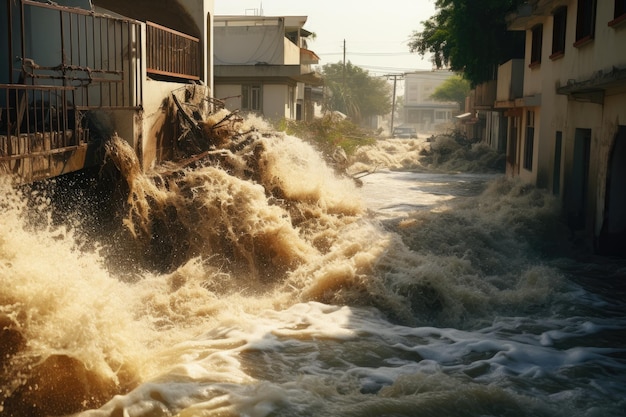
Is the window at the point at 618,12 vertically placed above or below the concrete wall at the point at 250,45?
below

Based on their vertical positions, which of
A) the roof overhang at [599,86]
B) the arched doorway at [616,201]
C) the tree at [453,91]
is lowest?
the arched doorway at [616,201]

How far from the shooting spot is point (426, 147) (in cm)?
3950

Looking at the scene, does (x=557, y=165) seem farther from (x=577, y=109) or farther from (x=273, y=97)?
(x=273, y=97)

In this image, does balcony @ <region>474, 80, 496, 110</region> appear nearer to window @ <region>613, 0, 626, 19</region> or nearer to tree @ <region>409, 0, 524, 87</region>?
tree @ <region>409, 0, 524, 87</region>

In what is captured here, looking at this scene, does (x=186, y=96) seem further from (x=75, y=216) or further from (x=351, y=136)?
(x=351, y=136)

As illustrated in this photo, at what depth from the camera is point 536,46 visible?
62.8ft

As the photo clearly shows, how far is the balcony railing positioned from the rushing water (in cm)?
202

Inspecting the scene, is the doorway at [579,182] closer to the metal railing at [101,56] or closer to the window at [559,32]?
the window at [559,32]

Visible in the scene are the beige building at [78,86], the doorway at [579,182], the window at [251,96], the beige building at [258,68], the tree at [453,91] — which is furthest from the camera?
the tree at [453,91]

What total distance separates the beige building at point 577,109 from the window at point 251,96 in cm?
1071

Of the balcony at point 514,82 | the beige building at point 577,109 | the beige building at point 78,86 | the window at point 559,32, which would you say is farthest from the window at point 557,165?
the beige building at point 78,86

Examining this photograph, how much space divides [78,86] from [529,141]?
45.0 feet

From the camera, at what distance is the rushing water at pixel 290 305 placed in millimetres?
6332

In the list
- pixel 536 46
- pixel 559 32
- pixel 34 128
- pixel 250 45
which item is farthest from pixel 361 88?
pixel 34 128
